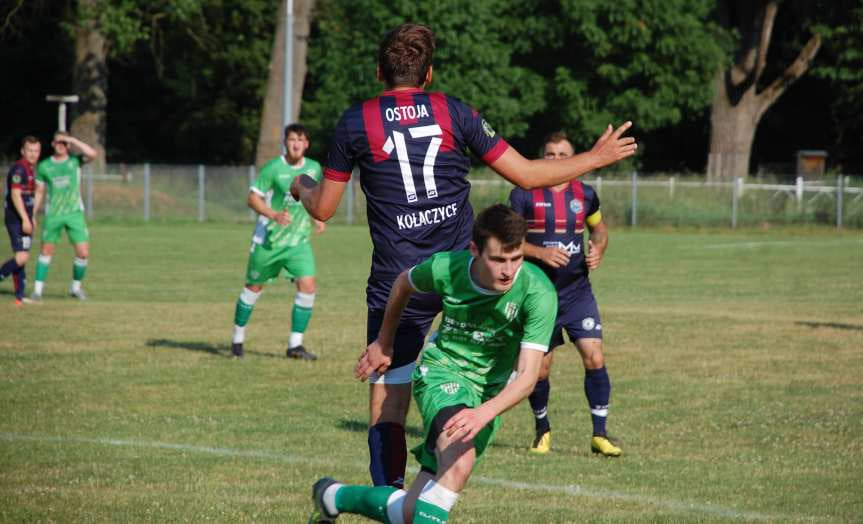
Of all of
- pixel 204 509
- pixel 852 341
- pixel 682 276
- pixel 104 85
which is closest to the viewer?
pixel 204 509

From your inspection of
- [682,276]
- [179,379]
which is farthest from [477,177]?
[179,379]

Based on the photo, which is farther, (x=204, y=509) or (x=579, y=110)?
(x=579, y=110)

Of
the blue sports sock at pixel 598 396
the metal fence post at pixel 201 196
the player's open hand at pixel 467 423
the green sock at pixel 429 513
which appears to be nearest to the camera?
the player's open hand at pixel 467 423

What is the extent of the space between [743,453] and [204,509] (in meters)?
3.62

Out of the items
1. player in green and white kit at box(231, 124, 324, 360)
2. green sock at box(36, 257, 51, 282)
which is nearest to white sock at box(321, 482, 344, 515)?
player in green and white kit at box(231, 124, 324, 360)

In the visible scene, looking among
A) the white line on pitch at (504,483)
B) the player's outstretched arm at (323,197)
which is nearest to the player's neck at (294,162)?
the white line on pitch at (504,483)

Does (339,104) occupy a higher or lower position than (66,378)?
higher

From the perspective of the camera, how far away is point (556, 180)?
5891 millimetres

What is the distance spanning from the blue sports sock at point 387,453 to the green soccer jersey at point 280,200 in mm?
6798

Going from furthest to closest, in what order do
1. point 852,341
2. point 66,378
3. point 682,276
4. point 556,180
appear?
point 682,276
point 852,341
point 66,378
point 556,180

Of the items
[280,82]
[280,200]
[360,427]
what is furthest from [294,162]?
[280,82]

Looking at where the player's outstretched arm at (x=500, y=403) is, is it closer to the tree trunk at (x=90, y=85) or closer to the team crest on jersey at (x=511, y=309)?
the team crest on jersey at (x=511, y=309)

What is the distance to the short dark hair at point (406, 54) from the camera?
231 inches

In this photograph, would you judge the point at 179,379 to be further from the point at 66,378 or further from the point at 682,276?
the point at 682,276
